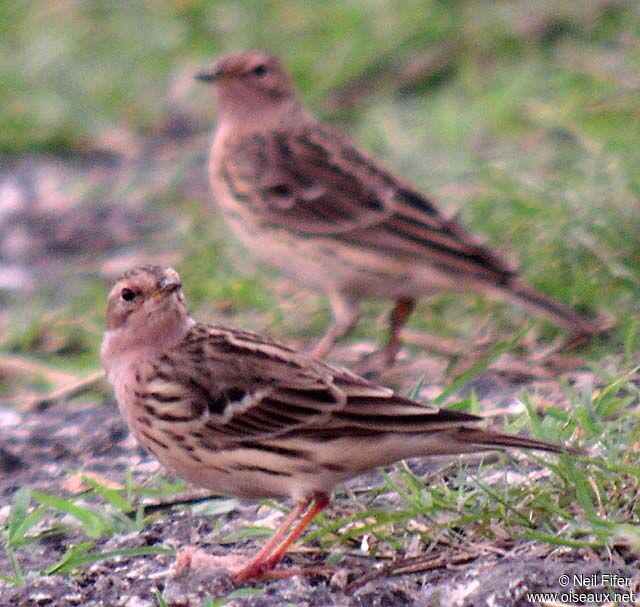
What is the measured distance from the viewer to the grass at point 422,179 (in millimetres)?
4707

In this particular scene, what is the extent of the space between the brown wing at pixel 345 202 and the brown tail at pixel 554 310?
0.11m

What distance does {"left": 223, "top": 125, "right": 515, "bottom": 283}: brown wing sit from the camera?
703cm

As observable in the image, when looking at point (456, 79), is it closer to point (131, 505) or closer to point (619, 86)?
point (619, 86)

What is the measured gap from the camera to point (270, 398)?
482cm

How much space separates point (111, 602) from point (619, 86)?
217 inches

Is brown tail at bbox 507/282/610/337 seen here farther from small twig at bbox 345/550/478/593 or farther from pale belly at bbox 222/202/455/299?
small twig at bbox 345/550/478/593

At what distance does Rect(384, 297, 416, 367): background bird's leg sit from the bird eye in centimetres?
185

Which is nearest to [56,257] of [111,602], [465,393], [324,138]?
[324,138]

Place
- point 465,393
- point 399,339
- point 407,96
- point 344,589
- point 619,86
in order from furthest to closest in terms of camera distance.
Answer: point 407,96 < point 619,86 < point 399,339 < point 465,393 < point 344,589

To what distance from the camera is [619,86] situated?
8.91m

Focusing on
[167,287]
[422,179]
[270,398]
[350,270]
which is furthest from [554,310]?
[422,179]

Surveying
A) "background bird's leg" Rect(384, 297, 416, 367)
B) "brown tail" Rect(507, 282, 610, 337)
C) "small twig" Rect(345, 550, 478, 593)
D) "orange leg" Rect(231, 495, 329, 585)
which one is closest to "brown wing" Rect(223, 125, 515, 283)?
"brown tail" Rect(507, 282, 610, 337)

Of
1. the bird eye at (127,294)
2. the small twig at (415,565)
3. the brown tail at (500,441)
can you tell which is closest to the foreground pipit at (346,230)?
the bird eye at (127,294)

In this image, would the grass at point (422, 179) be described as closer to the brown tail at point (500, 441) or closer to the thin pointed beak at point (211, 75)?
the brown tail at point (500, 441)
